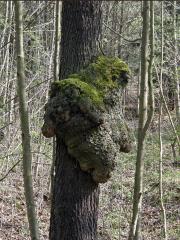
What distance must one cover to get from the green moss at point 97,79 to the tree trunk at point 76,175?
0.10 meters

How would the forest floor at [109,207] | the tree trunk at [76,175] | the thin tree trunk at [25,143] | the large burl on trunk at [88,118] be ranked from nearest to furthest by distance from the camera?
the thin tree trunk at [25,143] < the large burl on trunk at [88,118] < the tree trunk at [76,175] < the forest floor at [109,207]

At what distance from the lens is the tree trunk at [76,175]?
3.96m

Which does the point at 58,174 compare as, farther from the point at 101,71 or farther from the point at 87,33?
the point at 87,33

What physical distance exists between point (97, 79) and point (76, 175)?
34.6 inches

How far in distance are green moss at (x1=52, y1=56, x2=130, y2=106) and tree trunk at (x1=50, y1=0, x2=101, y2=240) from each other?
3.8 inches

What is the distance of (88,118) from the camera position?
12.6 feet

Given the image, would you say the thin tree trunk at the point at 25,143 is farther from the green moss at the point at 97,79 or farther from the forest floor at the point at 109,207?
the forest floor at the point at 109,207

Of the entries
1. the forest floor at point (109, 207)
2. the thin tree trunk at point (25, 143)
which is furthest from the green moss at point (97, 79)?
the forest floor at point (109, 207)

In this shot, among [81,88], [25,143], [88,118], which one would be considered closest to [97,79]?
[81,88]

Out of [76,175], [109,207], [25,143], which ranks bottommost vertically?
[109,207]

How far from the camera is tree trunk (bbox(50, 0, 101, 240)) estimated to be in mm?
3955

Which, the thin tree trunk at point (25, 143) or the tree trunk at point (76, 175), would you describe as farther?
the tree trunk at point (76, 175)

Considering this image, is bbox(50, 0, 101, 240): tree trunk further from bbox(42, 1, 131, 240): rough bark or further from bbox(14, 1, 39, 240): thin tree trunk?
bbox(14, 1, 39, 240): thin tree trunk

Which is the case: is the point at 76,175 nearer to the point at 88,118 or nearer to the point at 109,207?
the point at 88,118
